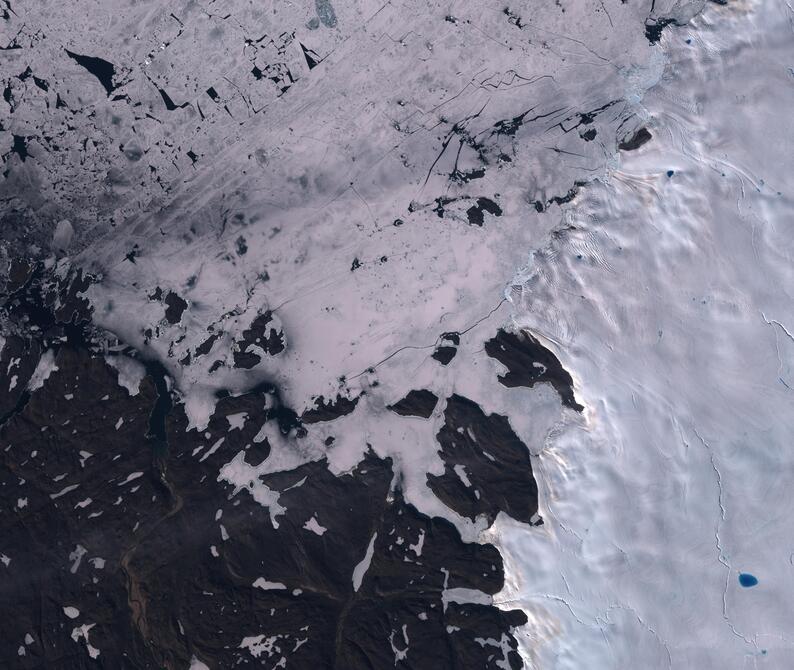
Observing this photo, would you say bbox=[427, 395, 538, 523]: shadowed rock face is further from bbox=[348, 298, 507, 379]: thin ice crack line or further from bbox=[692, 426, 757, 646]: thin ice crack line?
bbox=[692, 426, 757, 646]: thin ice crack line

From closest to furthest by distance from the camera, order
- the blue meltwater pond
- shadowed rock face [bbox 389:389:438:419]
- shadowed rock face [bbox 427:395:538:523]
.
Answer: the blue meltwater pond, shadowed rock face [bbox 427:395:538:523], shadowed rock face [bbox 389:389:438:419]

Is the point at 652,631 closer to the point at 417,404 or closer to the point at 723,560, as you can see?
the point at 723,560

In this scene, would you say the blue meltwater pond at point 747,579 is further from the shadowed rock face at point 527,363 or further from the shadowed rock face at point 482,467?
the shadowed rock face at point 527,363

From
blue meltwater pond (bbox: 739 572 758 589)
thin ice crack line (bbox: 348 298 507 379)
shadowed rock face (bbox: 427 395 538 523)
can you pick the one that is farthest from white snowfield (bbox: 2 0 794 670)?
blue meltwater pond (bbox: 739 572 758 589)

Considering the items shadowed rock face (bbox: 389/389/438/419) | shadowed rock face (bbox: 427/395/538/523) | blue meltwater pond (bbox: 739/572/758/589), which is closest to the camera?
blue meltwater pond (bbox: 739/572/758/589)

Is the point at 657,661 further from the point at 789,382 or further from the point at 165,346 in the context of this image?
the point at 165,346

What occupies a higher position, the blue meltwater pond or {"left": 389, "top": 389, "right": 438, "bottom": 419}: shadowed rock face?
{"left": 389, "top": 389, "right": 438, "bottom": 419}: shadowed rock face

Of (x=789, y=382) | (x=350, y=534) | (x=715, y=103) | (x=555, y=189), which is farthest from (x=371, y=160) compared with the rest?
(x=789, y=382)
